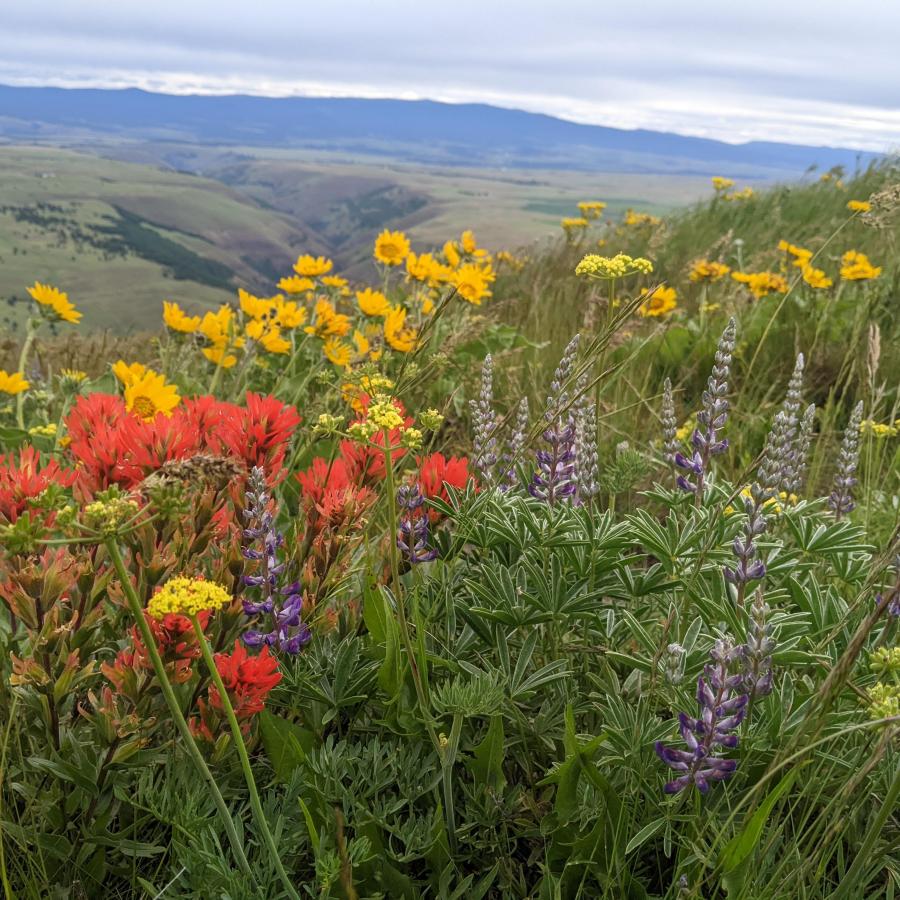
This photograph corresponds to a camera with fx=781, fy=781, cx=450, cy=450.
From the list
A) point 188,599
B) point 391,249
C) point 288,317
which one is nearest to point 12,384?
point 288,317

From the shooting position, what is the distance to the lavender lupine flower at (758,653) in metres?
1.08

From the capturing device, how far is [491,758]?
53.3 inches

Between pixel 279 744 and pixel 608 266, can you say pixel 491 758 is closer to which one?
pixel 279 744

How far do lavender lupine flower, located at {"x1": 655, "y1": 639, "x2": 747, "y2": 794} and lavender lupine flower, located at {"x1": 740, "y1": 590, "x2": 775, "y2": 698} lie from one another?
17 mm

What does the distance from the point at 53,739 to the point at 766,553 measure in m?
1.37

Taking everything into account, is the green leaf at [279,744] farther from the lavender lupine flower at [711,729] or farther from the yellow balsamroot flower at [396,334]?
the yellow balsamroot flower at [396,334]

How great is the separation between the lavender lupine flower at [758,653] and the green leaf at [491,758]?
0.41 metres

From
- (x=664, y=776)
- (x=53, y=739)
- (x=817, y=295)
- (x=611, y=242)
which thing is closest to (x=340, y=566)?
(x=53, y=739)

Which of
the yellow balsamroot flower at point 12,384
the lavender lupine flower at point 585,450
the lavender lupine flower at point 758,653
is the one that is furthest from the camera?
the yellow balsamroot flower at point 12,384

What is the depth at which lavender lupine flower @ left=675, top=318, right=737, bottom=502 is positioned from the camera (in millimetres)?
1355

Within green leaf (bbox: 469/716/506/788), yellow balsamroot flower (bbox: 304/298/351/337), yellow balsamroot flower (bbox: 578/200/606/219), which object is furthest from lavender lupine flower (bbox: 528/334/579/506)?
yellow balsamroot flower (bbox: 578/200/606/219)

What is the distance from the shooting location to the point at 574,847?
1268mm

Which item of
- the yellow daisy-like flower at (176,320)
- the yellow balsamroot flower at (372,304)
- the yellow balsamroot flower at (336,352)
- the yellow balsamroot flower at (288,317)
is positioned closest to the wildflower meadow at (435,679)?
the yellow balsamroot flower at (336,352)

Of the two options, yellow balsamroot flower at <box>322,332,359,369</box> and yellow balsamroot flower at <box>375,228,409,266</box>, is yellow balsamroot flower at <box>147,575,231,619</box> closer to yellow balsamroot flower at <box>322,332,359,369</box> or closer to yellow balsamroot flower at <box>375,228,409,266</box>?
yellow balsamroot flower at <box>322,332,359,369</box>
